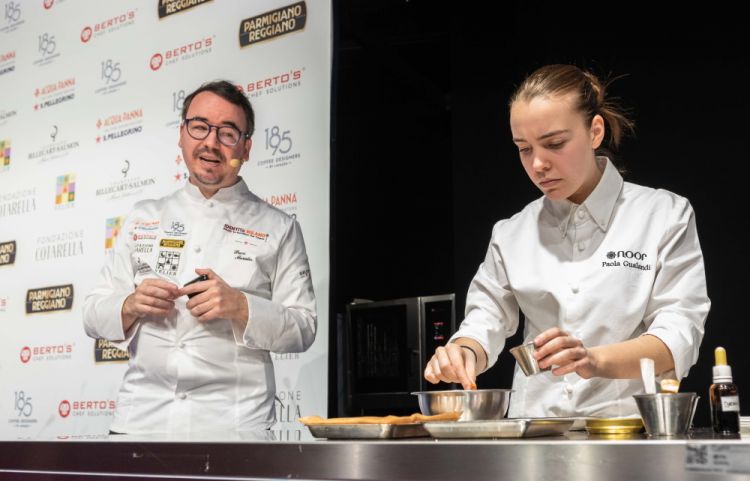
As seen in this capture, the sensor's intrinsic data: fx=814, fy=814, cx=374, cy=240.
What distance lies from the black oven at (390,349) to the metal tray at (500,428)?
3325mm

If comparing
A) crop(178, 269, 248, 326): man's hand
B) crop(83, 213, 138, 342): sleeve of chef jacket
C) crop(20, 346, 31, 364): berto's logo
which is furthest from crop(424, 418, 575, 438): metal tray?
crop(20, 346, 31, 364): berto's logo

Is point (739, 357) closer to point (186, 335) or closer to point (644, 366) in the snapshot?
point (186, 335)


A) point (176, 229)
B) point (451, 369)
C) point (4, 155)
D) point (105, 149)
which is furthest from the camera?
point (4, 155)

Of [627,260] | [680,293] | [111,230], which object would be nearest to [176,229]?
[111,230]

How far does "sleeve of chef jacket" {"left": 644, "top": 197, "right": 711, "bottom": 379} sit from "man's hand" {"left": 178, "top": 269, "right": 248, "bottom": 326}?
132 cm

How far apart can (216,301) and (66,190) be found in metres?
1.46

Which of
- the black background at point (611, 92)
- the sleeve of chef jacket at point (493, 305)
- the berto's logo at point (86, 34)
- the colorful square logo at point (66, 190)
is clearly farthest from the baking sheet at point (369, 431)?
the berto's logo at point (86, 34)

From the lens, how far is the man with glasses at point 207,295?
2656mm

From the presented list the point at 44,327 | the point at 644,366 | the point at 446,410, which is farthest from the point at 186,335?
the point at 644,366

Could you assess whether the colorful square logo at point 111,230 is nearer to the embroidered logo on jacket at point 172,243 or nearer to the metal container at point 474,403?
the embroidered logo on jacket at point 172,243

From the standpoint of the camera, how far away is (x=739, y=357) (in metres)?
3.23

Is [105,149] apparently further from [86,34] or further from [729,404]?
[729,404]

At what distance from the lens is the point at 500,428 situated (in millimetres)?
1002

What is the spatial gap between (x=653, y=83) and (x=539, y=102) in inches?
79.5
